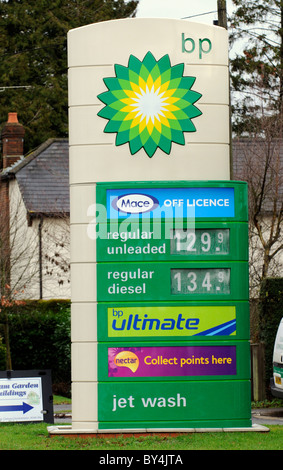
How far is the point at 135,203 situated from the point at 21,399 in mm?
4898

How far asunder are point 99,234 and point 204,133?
6.08ft

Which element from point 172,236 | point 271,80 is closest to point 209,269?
point 172,236

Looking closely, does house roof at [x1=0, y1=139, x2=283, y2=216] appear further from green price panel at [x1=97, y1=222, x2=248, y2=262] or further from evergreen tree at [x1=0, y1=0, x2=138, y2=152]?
green price panel at [x1=97, y1=222, x2=248, y2=262]

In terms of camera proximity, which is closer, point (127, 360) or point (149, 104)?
point (127, 360)

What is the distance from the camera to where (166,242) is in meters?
11.1

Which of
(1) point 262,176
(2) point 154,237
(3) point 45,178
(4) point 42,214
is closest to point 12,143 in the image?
(3) point 45,178

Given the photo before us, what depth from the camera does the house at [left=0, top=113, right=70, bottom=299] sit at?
30.3 m

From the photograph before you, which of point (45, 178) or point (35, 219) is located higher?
point (45, 178)

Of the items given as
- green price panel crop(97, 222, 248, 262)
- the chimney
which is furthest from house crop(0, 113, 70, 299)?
green price panel crop(97, 222, 248, 262)

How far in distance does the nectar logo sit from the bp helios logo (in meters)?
1.74

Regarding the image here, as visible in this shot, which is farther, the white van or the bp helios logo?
the white van

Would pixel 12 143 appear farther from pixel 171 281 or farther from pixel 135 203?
pixel 171 281

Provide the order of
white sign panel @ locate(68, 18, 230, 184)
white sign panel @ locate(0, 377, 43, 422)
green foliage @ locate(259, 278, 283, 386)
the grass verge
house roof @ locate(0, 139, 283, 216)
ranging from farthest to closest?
1. house roof @ locate(0, 139, 283, 216)
2. green foliage @ locate(259, 278, 283, 386)
3. white sign panel @ locate(0, 377, 43, 422)
4. white sign panel @ locate(68, 18, 230, 184)
5. the grass verge

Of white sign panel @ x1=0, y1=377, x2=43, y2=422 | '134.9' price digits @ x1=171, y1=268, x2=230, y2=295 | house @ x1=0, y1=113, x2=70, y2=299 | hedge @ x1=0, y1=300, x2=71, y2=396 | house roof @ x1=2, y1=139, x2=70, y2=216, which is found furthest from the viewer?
house roof @ x1=2, y1=139, x2=70, y2=216
